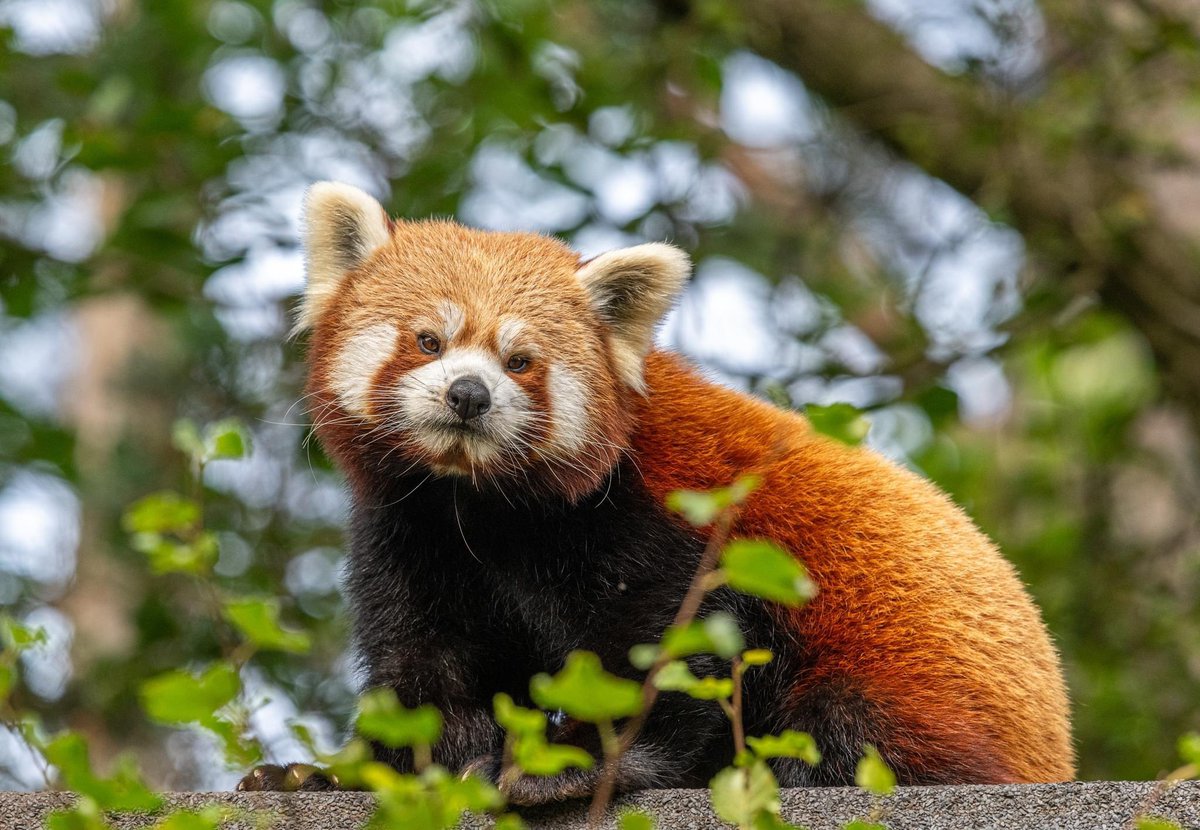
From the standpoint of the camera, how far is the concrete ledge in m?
2.57

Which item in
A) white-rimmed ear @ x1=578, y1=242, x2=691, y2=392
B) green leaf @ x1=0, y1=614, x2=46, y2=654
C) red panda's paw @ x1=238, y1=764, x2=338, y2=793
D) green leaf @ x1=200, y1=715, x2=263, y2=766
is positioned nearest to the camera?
green leaf @ x1=200, y1=715, x2=263, y2=766

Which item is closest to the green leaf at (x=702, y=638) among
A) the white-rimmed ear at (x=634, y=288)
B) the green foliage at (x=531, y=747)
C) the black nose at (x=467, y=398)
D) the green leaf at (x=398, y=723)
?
the green foliage at (x=531, y=747)

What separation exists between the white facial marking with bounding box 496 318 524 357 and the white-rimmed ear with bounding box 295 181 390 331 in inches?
20.2

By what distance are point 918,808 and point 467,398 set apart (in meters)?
1.38

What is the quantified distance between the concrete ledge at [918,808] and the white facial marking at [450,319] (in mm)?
1243

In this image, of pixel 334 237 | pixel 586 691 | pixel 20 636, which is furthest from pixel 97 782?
pixel 334 237

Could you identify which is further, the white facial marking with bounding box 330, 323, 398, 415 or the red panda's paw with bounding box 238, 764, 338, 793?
the white facial marking with bounding box 330, 323, 398, 415

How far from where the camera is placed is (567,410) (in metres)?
3.56

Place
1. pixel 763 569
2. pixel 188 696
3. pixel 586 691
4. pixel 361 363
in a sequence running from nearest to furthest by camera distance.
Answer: pixel 586 691, pixel 763 569, pixel 188 696, pixel 361 363

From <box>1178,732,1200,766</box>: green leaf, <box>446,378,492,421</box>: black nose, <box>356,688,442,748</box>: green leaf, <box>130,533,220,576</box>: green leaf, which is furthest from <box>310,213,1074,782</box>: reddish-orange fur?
<box>356,688,442,748</box>: green leaf

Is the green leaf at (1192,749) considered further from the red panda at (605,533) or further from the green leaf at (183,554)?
the green leaf at (183,554)

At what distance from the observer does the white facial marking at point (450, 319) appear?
3572 millimetres

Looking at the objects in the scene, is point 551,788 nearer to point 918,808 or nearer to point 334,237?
point 918,808

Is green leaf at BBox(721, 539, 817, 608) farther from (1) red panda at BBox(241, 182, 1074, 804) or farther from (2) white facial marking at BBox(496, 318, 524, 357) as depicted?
(2) white facial marking at BBox(496, 318, 524, 357)
